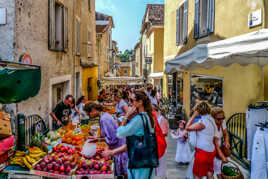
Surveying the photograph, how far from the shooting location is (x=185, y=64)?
16.0 ft

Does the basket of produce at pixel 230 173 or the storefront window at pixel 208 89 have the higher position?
the storefront window at pixel 208 89

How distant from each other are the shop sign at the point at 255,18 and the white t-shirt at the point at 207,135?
2623 mm

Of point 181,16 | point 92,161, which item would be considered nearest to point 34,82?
point 92,161

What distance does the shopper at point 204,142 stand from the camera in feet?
12.5

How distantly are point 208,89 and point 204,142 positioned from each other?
A: 14.3 ft

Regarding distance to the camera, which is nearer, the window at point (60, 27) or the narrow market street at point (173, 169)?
the narrow market street at point (173, 169)

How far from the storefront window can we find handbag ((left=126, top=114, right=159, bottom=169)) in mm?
4439

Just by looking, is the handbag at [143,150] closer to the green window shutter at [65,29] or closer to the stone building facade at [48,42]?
the stone building facade at [48,42]

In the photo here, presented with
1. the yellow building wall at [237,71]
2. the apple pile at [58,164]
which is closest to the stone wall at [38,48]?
the apple pile at [58,164]

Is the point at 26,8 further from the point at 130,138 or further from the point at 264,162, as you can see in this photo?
the point at 264,162

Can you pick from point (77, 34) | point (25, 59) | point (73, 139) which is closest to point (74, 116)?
point (73, 139)

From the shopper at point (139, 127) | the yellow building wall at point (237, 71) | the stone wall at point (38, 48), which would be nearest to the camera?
the shopper at point (139, 127)

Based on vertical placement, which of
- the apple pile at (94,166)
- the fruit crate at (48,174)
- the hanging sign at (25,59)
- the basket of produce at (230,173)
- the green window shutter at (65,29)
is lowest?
the basket of produce at (230,173)

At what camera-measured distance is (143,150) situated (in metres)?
2.90
